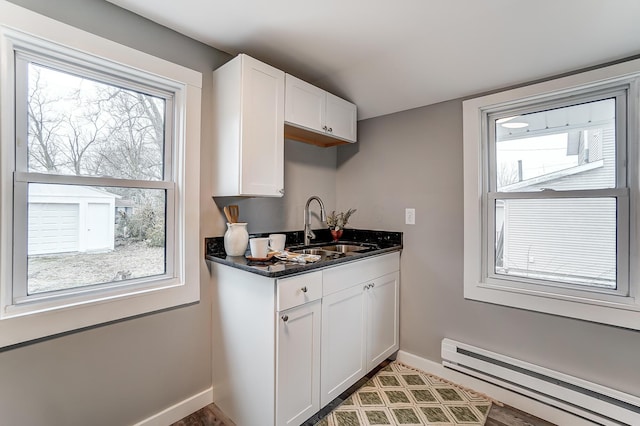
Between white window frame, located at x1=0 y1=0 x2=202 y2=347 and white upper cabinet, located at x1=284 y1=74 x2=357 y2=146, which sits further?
white upper cabinet, located at x1=284 y1=74 x2=357 y2=146

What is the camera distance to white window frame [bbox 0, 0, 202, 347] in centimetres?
122

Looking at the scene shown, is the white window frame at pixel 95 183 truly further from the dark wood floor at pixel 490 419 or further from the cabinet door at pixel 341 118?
the cabinet door at pixel 341 118

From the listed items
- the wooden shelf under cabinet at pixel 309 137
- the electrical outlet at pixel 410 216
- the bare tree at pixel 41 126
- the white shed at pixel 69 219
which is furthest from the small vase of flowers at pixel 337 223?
the bare tree at pixel 41 126

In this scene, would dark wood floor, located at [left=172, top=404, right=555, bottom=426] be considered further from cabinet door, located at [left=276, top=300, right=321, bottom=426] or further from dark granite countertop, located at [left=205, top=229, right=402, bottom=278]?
dark granite countertop, located at [left=205, top=229, right=402, bottom=278]

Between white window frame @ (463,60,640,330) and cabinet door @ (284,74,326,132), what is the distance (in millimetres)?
1056

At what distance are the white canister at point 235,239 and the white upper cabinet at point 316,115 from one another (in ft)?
2.51

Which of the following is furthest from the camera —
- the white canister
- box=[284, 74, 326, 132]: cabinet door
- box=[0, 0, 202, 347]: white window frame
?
box=[284, 74, 326, 132]: cabinet door

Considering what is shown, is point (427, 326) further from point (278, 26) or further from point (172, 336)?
point (278, 26)

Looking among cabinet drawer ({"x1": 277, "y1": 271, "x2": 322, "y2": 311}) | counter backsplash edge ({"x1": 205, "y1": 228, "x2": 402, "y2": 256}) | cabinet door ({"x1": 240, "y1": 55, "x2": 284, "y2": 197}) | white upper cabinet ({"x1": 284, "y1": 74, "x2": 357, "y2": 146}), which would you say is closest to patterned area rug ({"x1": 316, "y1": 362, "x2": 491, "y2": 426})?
cabinet drawer ({"x1": 277, "y1": 271, "x2": 322, "y2": 311})

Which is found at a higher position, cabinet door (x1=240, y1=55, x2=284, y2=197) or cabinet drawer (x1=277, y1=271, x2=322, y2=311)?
cabinet door (x1=240, y1=55, x2=284, y2=197)

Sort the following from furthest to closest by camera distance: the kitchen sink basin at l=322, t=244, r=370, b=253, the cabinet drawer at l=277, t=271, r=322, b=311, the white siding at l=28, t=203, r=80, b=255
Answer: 1. the kitchen sink basin at l=322, t=244, r=370, b=253
2. the cabinet drawer at l=277, t=271, r=322, b=311
3. the white siding at l=28, t=203, r=80, b=255

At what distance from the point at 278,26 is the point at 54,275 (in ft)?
5.63

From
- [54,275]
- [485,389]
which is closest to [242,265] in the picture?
[54,275]

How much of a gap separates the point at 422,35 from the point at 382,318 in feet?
6.34
